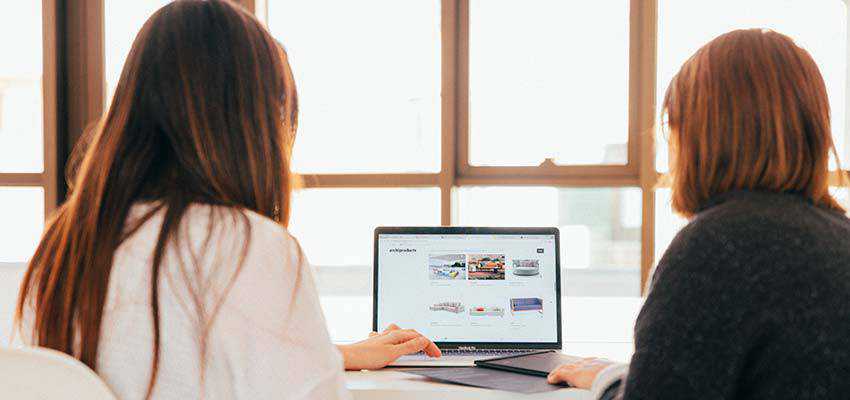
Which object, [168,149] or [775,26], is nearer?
[168,149]

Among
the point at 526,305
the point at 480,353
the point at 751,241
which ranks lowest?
the point at 480,353

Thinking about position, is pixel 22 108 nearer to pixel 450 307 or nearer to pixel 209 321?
pixel 450 307

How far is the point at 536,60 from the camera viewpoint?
2.62 m

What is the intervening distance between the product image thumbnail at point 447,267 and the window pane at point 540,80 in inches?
32.0

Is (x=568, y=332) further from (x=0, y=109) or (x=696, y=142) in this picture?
(x=0, y=109)

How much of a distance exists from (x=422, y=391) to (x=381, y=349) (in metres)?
0.18

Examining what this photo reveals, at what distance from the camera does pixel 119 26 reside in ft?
8.70

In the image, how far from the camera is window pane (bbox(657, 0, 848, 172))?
8.23 ft

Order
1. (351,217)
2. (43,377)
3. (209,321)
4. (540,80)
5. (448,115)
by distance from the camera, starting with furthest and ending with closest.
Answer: (351,217) < (540,80) < (448,115) < (209,321) < (43,377)

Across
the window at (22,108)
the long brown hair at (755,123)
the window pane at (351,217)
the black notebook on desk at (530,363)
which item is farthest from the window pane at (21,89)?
the long brown hair at (755,123)

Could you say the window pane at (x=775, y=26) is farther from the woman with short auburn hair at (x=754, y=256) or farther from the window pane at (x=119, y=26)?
the window pane at (x=119, y=26)

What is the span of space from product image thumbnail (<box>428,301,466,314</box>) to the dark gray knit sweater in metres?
0.88

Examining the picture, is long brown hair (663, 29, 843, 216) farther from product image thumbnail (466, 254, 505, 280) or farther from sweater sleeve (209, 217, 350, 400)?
product image thumbnail (466, 254, 505, 280)

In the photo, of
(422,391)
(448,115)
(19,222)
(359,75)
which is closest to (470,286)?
(422,391)
